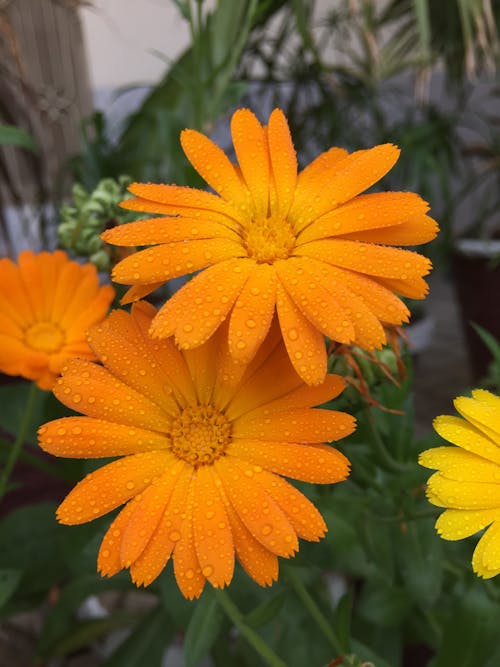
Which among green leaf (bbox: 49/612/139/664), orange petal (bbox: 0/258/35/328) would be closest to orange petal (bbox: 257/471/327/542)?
orange petal (bbox: 0/258/35/328)

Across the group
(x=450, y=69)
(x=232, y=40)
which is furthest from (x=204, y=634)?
(x=450, y=69)

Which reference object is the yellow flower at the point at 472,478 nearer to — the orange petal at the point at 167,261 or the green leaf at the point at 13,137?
the orange petal at the point at 167,261

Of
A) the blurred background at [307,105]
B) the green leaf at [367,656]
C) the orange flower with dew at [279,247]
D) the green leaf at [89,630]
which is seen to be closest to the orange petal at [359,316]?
the orange flower with dew at [279,247]

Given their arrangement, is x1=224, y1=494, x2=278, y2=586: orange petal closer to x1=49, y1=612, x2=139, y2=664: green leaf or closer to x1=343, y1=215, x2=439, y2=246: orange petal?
x1=343, y1=215, x2=439, y2=246: orange petal

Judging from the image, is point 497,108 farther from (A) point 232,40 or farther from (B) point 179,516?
(B) point 179,516

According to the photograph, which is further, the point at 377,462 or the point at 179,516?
the point at 377,462

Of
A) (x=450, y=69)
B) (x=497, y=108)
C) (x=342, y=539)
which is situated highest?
(x=342, y=539)

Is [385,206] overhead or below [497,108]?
overhead
